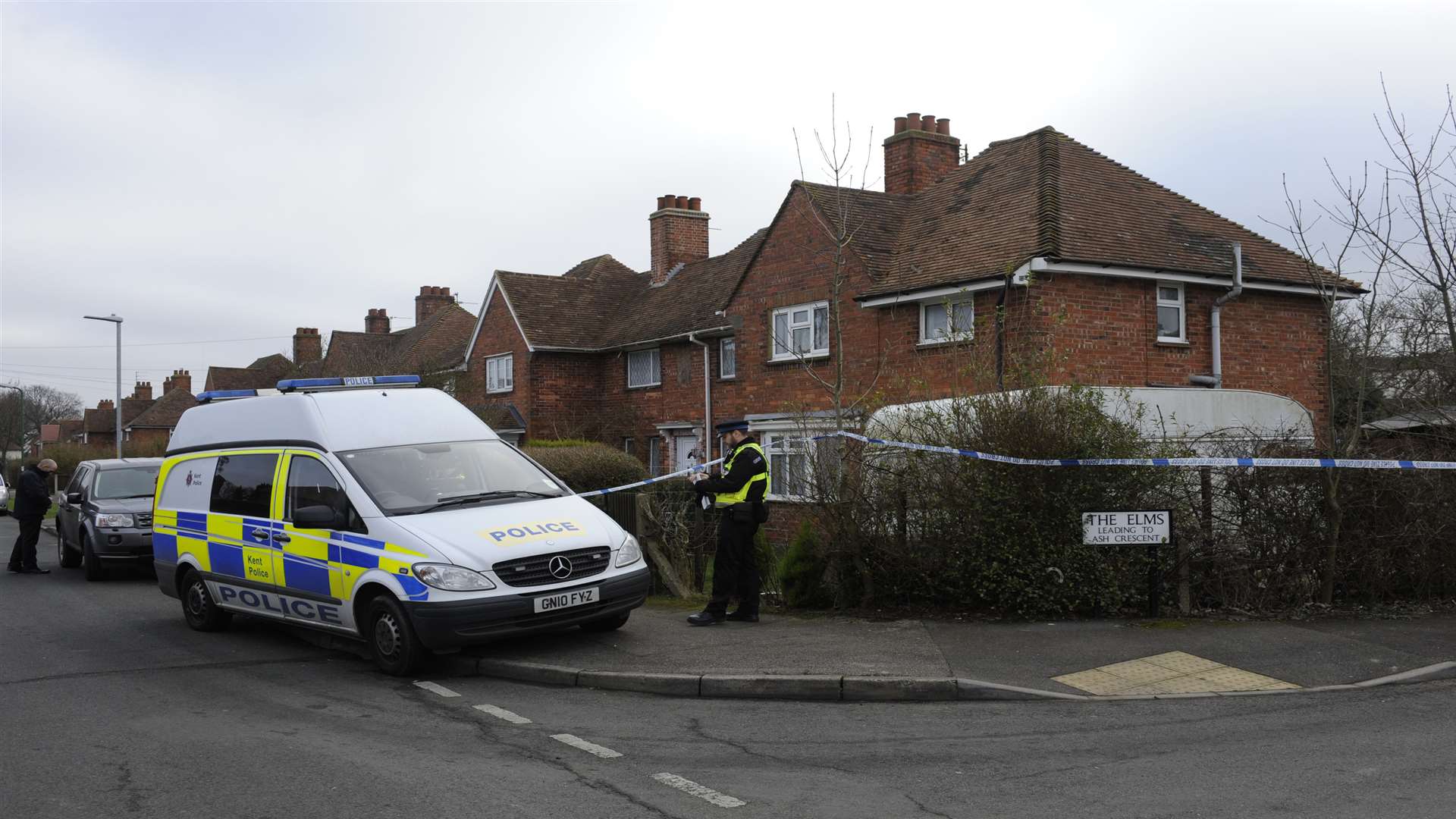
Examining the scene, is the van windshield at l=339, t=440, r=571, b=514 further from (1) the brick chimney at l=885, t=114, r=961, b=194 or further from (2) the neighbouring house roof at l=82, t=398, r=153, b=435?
(2) the neighbouring house roof at l=82, t=398, r=153, b=435

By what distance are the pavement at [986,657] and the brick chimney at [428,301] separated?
155 ft

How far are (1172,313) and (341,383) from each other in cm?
1464

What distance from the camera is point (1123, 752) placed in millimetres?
6160

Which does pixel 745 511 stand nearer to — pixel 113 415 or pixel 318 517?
pixel 318 517

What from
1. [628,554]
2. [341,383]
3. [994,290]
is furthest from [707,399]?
[628,554]

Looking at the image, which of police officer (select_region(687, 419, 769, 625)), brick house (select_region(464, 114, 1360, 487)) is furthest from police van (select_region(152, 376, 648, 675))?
brick house (select_region(464, 114, 1360, 487))

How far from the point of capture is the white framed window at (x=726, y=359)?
1072 inches

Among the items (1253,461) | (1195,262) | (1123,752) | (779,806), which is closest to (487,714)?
(779,806)

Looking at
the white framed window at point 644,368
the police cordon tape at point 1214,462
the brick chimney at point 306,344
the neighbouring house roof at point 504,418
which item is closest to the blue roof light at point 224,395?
the police cordon tape at point 1214,462

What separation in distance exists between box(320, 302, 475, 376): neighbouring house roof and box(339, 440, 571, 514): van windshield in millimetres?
23107

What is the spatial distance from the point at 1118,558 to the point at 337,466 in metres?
6.35

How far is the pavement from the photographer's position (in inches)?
300

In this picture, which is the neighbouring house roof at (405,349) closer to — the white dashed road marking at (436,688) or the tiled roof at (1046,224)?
the tiled roof at (1046,224)

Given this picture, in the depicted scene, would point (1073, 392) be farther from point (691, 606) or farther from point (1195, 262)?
point (1195, 262)
